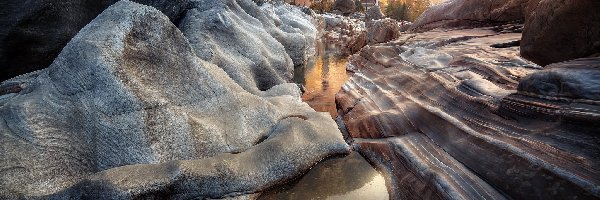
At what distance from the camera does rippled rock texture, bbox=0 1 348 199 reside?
11.9 ft

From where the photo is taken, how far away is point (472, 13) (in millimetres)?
13867

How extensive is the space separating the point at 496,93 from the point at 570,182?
6.50 feet

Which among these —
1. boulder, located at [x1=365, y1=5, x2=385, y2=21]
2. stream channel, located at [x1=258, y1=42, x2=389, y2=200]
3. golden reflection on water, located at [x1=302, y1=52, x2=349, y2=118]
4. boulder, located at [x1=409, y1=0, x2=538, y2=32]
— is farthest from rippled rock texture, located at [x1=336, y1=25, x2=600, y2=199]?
boulder, located at [x1=365, y1=5, x2=385, y2=21]

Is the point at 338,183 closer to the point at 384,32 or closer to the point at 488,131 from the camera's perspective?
the point at 488,131

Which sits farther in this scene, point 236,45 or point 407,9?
point 407,9

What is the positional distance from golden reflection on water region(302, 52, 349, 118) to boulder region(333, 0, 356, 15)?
29966mm

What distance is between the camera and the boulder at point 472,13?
40.0 ft

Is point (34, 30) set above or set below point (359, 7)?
above

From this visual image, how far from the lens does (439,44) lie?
10.5 metres

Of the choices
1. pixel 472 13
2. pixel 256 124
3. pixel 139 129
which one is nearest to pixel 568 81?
pixel 256 124

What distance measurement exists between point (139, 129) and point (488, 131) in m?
3.69

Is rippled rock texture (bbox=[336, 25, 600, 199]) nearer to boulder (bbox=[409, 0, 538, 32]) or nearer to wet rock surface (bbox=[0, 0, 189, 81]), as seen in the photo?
wet rock surface (bbox=[0, 0, 189, 81])

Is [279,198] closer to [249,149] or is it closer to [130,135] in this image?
[249,149]

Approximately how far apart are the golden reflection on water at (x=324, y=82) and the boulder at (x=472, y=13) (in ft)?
14.4
